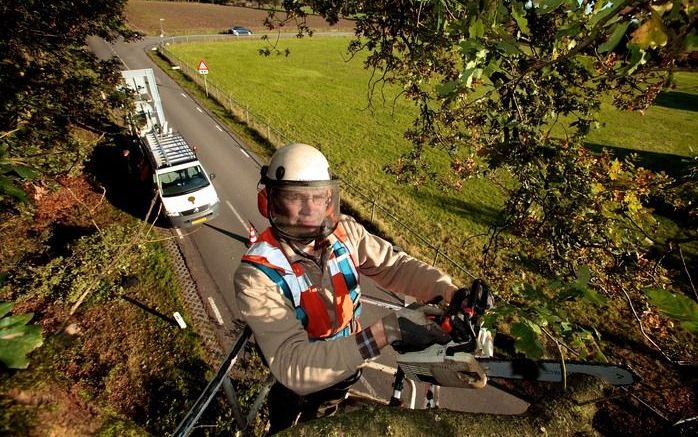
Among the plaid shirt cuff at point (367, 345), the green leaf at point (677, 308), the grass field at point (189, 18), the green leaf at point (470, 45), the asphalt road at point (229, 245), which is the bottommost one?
the asphalt road at point (229, 245)

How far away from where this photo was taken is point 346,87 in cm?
3869

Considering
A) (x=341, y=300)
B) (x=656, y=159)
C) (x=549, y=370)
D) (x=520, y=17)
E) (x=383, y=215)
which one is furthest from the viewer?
(x=656, y=159)

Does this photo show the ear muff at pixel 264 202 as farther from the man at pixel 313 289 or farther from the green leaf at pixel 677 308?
the green leaf at pixel 677 308

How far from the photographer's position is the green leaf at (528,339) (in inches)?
65.8

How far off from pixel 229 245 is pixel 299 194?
9.33m

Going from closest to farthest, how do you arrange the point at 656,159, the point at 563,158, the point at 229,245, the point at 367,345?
the point at 367,345 → the point at 563,158 → the point at 229,245 → the point at 656,159

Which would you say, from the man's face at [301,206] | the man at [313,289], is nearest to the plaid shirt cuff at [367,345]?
the man at [313,289]

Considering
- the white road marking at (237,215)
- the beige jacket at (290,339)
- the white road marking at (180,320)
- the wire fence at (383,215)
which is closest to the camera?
the beige jacket at (290,339)

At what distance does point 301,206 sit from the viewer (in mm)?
3057

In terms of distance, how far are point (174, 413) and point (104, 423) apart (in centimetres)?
539

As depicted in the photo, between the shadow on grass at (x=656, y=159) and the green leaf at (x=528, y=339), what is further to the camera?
the shadow on grass at (x=656, y=159)

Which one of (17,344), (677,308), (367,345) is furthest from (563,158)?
(17,344)

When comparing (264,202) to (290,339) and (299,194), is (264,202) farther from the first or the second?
(290,339)

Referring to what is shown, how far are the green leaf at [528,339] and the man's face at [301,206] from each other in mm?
1862
